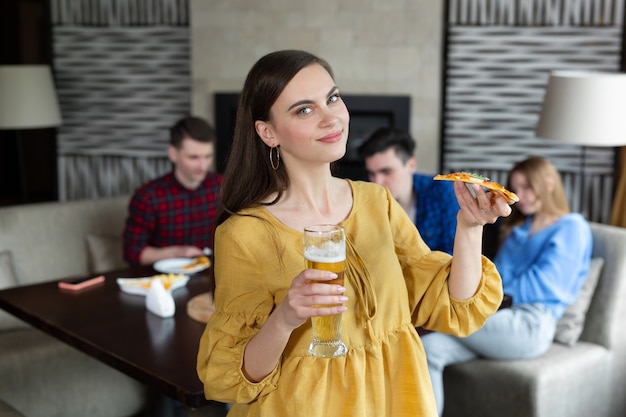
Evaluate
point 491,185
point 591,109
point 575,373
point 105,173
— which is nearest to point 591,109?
point 591,109

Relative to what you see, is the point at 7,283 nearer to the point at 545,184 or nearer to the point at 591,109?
the point at 545,184

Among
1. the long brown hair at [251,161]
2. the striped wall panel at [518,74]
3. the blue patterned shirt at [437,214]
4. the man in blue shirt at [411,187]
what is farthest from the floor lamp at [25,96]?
the long brown hair at [251,161]

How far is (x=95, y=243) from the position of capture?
3752mm

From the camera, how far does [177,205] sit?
3.50m

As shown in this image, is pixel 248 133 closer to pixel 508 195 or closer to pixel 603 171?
pixel 508 195

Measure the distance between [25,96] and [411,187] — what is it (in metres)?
2.80

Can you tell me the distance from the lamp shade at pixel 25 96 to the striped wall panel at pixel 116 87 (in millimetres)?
454

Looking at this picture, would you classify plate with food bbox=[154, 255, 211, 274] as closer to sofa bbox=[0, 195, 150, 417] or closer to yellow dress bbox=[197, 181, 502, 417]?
sofa bbox=[0, 195, 150, 417]

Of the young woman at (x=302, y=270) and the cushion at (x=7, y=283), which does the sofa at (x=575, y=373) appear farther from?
the cushion at (x=7, y=283)

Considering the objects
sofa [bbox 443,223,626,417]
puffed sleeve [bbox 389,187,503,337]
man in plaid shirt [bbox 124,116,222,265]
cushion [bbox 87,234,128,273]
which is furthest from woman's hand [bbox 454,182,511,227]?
cushion [bbox 87,234,128,273]

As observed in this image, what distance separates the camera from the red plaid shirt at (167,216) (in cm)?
340

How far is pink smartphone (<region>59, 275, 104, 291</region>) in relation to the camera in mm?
2717

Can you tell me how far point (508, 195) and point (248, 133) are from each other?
1.53 feet

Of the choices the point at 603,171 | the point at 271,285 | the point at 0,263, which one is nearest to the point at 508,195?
the point at 271,285
